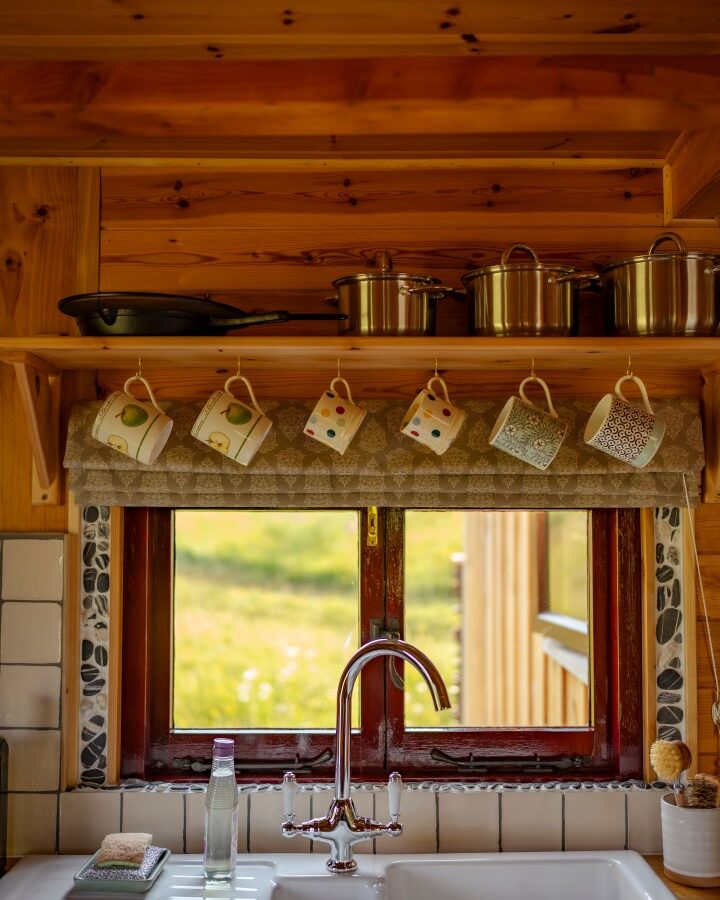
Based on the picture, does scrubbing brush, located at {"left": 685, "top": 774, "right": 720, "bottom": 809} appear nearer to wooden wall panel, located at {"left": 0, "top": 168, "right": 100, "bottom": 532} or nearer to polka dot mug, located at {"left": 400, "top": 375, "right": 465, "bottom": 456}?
polka dot mug, located at {"left": 400, "top": 375, "right": 465, "bottom": 456}

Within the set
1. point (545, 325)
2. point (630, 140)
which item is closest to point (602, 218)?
point (630, 140)

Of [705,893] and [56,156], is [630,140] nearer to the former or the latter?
[56,156]

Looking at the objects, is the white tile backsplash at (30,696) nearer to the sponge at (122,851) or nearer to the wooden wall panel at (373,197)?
the sponge at (122,851)

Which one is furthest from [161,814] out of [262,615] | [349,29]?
[349,29]

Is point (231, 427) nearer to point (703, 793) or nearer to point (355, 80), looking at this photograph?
point (355, 80)

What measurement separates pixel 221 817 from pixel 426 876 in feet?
1.35

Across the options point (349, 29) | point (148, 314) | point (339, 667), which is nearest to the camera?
point (349, 29)

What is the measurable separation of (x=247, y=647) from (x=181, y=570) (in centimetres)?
49

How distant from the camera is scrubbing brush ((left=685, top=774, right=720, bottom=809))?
1.79 metres

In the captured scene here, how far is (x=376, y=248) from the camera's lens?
1984 mm

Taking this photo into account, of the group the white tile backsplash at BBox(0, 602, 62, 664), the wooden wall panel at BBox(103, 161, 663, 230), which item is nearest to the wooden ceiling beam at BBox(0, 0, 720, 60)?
the wooden wall panel at BBox(103, 161, 663, 230)

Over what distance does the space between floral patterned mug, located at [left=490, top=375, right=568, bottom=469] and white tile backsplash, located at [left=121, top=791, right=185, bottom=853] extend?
97 cm

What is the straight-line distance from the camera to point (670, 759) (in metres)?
1.78

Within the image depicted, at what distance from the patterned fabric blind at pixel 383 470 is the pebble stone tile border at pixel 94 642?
0.08 meters
